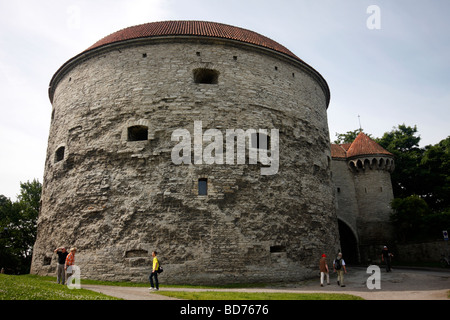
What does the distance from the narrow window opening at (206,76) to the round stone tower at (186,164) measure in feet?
0.17

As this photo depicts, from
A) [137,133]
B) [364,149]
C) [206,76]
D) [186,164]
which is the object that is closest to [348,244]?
[364,149]

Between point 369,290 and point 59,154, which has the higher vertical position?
point 59,154

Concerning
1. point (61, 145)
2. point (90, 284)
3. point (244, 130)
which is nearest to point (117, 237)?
point (90, 284)

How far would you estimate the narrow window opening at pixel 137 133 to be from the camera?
12000mm

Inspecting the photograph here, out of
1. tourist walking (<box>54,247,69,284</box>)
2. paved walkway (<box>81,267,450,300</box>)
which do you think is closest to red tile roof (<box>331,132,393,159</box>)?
paved walkway (<box>81,267,450,300</box>)

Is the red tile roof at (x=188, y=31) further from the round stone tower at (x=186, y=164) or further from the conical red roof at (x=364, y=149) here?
the conical red roof at (x=364, y=149)

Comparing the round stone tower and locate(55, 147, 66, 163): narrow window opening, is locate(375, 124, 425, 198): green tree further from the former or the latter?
locate(55, 147, 66, 163): narrow window opening

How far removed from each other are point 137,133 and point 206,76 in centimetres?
335

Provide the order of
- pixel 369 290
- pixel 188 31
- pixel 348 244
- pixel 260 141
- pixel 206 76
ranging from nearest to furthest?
pixel 369 290 < pixel 260 141 < pixel 206 76 < pixel 188 31 < pixel 348 244

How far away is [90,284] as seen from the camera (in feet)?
32.4

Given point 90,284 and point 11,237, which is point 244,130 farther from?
point 11,237

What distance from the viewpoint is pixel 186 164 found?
36.8 feet

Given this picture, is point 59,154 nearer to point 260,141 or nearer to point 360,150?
point 260,141

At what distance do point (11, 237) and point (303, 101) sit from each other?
2070 centimetres
